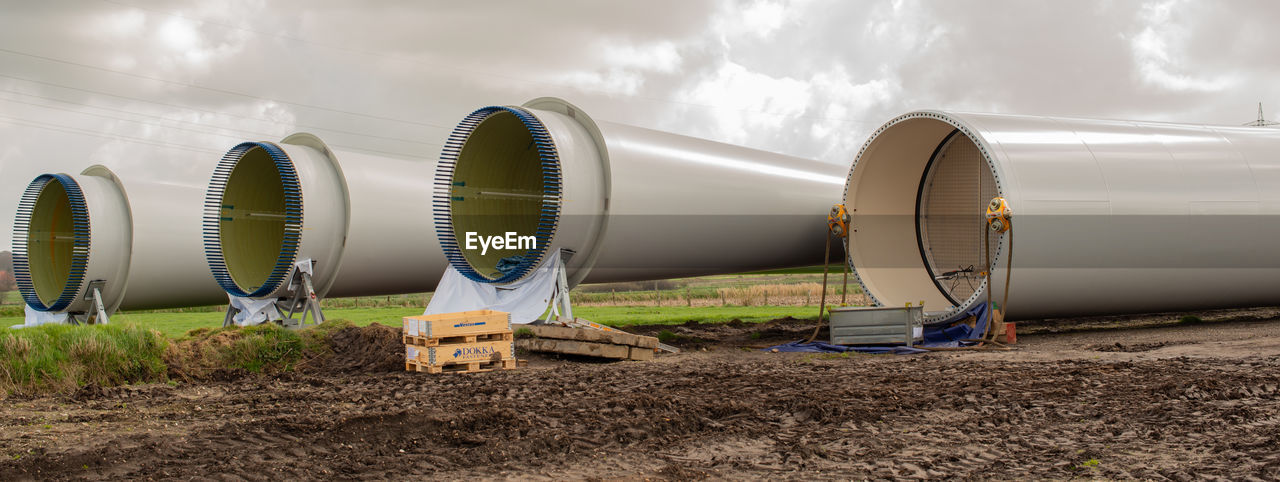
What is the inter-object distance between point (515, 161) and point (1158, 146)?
9269 millimetres

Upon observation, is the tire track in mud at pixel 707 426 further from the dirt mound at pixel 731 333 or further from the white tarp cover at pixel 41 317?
the white tarp cover at pixel 41 317

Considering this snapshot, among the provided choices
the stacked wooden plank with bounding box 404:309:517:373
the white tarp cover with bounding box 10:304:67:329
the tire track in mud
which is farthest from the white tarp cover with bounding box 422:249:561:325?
the white tarp cover with bounding box 10:304:67:329

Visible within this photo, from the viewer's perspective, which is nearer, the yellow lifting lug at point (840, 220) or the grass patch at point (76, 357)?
the grass patch at point (76, 357)

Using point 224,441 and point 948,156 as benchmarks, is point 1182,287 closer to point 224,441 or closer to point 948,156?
point 948,156

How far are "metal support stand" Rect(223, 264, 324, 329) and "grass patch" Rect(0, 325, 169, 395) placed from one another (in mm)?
3672

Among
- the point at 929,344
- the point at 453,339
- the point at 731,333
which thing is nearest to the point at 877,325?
the point at 929,344

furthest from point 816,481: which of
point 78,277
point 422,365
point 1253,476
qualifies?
point 78,277

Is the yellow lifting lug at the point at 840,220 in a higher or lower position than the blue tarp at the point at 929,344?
higher

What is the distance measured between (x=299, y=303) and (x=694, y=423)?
31.5 ft

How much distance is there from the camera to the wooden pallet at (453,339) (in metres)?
9.98

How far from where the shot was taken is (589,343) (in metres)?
10.9

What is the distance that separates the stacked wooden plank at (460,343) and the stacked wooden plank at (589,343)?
65cm

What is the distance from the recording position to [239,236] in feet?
50.7

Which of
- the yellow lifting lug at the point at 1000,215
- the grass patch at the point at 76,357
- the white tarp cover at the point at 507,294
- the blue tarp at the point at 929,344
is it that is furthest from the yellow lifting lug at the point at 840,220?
the grass patch at the point at 76,357
